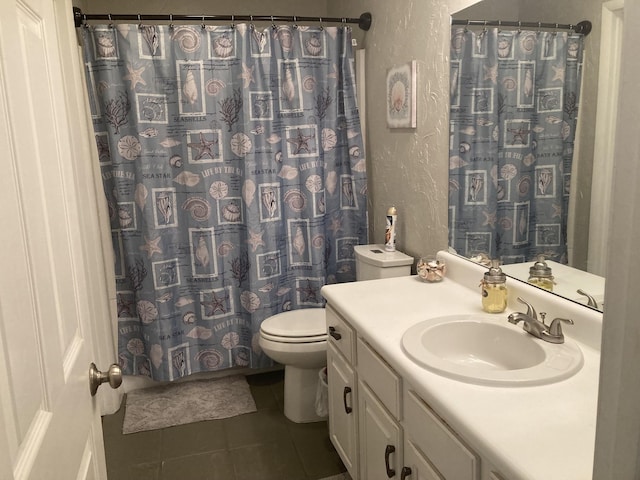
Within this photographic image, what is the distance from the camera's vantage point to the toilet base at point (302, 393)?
261 cm

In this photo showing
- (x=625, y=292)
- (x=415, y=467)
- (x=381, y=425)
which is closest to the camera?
(x=625, y=292)

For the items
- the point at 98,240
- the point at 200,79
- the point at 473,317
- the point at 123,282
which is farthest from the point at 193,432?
the point at 200,79

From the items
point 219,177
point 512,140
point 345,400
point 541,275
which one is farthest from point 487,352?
point 219,177

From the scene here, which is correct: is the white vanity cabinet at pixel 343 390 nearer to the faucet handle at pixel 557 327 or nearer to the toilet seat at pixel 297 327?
the toilet seat at pixel 297 327

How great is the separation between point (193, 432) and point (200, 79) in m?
1.77

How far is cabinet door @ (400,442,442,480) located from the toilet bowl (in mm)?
1056

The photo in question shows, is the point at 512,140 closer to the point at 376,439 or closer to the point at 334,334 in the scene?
the point at 334,334

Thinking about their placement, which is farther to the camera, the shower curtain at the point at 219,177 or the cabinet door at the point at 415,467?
the shower curtain at the point at 219,177

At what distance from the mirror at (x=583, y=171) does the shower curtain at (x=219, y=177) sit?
138cm

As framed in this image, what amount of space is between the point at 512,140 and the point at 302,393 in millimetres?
1552

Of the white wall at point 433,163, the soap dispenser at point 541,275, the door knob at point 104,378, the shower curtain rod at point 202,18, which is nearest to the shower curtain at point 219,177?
the shower curtain rod at point 202,18

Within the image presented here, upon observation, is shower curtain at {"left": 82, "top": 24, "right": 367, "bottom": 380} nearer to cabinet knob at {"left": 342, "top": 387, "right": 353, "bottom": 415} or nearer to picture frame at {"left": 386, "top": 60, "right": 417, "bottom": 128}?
picture frame at {"left": 386, "top": 60, "right": 417, "bottom": 128}

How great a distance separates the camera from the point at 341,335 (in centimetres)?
197

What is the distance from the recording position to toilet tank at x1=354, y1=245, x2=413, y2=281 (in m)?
2.52
